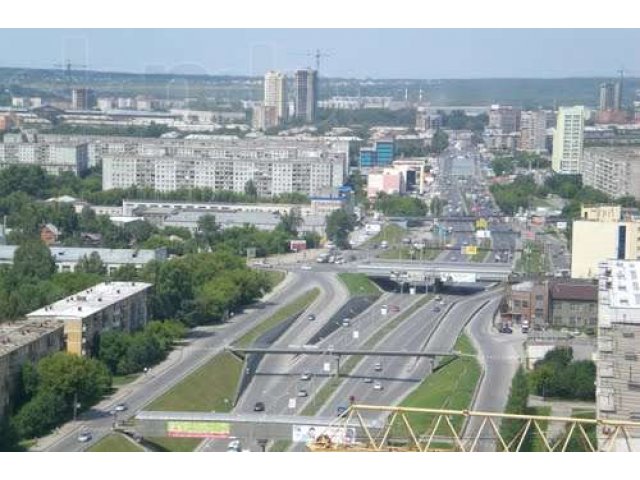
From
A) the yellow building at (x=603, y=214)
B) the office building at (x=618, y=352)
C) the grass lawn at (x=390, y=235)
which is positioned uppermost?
the yellow building at (x=603, y=214)

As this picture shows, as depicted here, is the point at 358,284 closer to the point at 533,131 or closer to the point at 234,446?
the point at 234,446

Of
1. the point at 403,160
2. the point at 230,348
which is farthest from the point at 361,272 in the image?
the point at 403,160

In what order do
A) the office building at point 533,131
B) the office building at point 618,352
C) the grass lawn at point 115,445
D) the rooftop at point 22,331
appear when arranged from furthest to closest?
1. the office building at point 533,131
2. the rooftop at point 22,331
3. the grass lawn at point 115,445
4. the office building at point 618,352

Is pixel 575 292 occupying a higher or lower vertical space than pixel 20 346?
lower

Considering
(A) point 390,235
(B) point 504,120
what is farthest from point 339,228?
(B) point 504,120

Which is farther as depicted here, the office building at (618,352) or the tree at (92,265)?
the tree at (92,265)

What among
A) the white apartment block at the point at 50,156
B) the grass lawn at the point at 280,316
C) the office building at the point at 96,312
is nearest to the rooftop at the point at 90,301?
the office building at the point at 96,312

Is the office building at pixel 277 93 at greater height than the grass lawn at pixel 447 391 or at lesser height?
greater

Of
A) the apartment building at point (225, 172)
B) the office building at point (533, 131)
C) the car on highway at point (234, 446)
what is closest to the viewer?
the car on highway at point (234, 446)

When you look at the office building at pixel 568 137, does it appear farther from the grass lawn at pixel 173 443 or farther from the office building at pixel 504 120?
the grass lawn at pixel 173 443
